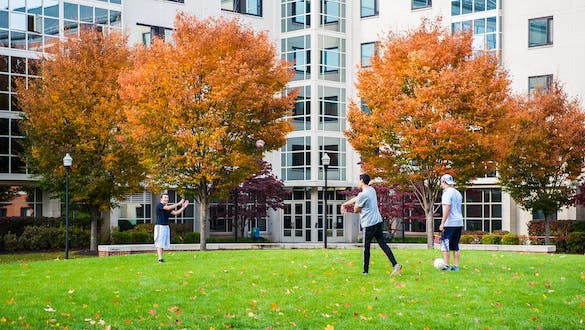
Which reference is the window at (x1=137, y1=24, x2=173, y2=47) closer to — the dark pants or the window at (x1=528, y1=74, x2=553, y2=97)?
the window at (x1=528, y1=74, x2=553, y2=97)

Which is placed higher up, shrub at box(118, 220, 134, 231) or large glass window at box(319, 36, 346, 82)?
large glass window at box(319, 36, 346, 82)

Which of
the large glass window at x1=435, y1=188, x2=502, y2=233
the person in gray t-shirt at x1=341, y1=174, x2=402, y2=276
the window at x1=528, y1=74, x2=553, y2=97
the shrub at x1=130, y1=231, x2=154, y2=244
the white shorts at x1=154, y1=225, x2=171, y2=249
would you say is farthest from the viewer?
the large glass window at x1=435, y1=188, x2=502, y2=233

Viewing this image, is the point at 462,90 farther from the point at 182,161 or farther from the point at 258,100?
the point at 182,161

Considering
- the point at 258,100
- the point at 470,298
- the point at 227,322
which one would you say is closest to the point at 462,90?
the point at 258,100

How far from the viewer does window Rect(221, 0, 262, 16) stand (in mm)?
53250

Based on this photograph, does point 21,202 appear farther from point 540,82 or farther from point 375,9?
point 540,82

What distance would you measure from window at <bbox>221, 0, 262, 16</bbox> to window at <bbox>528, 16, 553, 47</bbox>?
52.9ft

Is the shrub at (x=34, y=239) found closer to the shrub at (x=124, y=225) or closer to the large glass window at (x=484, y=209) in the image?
the shrub at (x=124, y=225)

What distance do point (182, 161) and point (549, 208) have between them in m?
18.0

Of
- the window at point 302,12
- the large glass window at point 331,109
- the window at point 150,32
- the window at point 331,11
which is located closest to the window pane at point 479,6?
the window at point 331,11

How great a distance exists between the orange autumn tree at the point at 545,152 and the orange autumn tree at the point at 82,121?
53.7 feet

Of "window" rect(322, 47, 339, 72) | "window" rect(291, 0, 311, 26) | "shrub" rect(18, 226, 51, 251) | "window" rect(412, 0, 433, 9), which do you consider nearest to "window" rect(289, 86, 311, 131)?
"window" rect(322, 47, 339, 72)

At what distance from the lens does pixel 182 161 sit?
107ft

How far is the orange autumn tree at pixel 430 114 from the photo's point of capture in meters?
32.3
